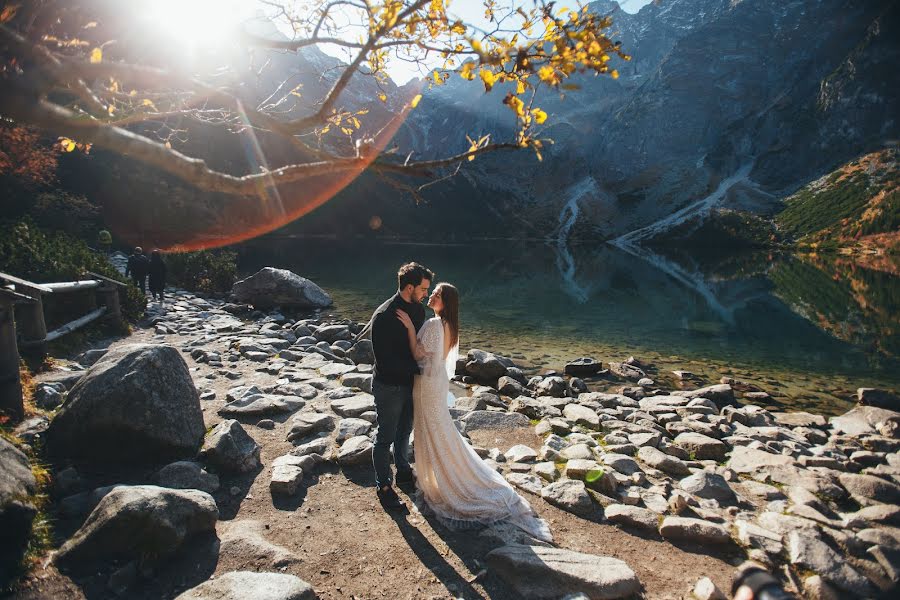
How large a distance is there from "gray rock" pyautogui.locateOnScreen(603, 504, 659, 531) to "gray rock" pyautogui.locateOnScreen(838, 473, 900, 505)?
3.31 meters

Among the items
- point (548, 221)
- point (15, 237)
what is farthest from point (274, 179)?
point (548, 221)

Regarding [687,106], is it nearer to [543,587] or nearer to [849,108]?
[849,108]

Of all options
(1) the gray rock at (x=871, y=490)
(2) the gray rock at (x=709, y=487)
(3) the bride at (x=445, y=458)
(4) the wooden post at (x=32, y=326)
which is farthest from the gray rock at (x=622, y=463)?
(4) the wooden post at (x=32, y=326)

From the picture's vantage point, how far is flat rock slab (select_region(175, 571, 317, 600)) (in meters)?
3.39

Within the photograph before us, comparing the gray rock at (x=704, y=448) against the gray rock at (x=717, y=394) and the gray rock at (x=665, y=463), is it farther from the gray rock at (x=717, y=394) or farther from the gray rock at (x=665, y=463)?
the gray rock at (x=717, y=394)

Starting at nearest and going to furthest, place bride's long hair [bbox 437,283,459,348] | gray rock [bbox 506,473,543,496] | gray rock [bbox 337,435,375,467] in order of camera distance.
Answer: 1. bride's long hair [bbox 437,283,459,348]
2. gray rock [bbox 506,473,543,496]
3. gray rock [bbox 337,435,375,467]

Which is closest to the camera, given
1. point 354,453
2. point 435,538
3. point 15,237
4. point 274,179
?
point 274,179

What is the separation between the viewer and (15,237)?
1177 centimetres

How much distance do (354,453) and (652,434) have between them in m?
5.43

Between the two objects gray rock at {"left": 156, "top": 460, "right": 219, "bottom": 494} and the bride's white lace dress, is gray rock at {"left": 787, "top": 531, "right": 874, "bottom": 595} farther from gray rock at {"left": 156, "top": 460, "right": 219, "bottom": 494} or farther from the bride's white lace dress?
gray rock at {"left": 156, "top": 460, "right": 219, "bottom": 494}

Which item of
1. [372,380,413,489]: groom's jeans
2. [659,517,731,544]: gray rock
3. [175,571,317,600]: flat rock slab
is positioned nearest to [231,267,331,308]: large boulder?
[372,380,413,489]: groom's jeans

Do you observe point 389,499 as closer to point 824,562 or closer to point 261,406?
point 261,406

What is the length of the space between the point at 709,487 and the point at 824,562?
5.82ft

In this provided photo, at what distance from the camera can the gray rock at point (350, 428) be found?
7125 mm
